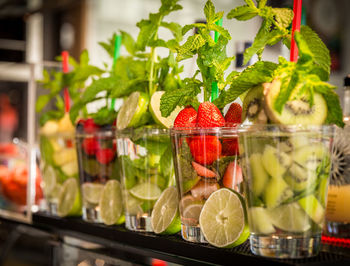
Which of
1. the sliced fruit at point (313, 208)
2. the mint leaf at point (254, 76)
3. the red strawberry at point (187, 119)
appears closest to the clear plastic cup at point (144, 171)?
the red strawberry at point (187, 119)

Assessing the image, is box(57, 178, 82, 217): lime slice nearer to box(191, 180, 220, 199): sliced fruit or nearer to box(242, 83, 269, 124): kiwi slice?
box(191, 180, 220, 199): sliced fruit

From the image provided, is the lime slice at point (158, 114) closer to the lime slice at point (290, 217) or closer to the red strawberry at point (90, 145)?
the red strawberry at point (90, 145)

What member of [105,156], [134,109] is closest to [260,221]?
[134,109]

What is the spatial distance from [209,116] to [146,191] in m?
0.26

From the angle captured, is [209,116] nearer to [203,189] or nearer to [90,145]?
[203,189]

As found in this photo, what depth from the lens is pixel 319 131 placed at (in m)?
0.71

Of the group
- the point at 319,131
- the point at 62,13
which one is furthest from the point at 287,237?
the point at 62,13

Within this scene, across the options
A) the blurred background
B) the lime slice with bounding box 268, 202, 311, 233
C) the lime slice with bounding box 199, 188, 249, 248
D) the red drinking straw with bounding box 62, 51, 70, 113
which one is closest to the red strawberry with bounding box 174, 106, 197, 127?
the lime slice with bounding box 199, 188, 249, 248

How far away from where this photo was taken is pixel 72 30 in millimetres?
3979

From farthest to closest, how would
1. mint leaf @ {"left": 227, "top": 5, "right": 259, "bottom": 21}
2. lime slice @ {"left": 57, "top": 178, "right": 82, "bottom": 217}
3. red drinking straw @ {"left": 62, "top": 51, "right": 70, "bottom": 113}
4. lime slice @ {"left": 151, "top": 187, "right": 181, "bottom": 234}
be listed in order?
red drinking straw @ {"left": 62, "top": 51, "right": 70, "bottom": 113} < lime slice @ {"left": 57, "top": 178, "right": 82, "bottom": 217} < lime slice @ {"left": 151, "top": 187, "right": 181, "bottom": 234} < mint leaf @ {"left": 227, "top": 5, "right": 259, "bottom": 21}

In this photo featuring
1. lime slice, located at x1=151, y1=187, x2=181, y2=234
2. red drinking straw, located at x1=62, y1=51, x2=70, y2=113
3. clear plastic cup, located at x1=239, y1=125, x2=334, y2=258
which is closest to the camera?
Answer: clear plastic cup, located at x1=239, y1=125, x2=334, y2=258

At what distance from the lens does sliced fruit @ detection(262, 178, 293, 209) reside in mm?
704

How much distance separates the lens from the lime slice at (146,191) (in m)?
1.02

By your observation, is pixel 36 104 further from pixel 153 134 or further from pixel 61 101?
pixel 153 134
